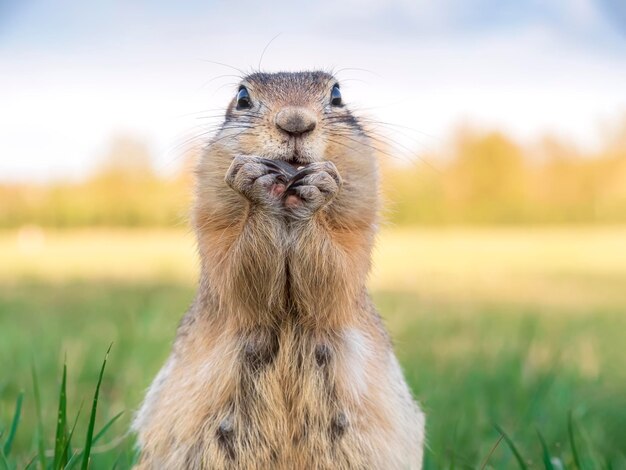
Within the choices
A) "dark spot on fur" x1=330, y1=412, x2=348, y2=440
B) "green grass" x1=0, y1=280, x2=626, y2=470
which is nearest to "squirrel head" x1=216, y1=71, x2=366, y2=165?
"dark spot on fur" x1=330, y1=412, x2=348, y2=440

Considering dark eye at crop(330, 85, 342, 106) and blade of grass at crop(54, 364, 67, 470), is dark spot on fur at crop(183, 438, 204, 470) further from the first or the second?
dark eye at crop(330, 85, 342, 106)

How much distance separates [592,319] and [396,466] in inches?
288

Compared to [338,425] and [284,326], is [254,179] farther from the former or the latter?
[338,425]

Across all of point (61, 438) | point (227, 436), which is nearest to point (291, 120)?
point (227, 436)

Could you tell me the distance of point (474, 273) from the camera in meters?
15.5

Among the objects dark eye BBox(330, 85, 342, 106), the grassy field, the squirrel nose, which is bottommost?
the grassy field

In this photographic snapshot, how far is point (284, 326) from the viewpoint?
304 cm

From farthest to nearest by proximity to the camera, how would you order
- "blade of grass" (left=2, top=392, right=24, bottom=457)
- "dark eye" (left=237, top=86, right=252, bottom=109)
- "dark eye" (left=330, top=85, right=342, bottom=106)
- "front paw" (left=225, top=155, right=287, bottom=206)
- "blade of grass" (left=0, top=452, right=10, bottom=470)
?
"dark eye" (left=330, top=85, right=342, bottom=106), "dark eye" (left=237, top=86, right=252, bottom=109), "blade of grass" (left=2, top=392, right=24, bottom=457), "blade of grass" (left=0, top=452, right=10, bottom=470), "front paw" (left=225, top=155, right=287, bottom=206)

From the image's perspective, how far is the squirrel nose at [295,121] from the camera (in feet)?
9.70

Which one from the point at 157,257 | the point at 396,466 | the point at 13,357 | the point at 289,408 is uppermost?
the point at 289,408

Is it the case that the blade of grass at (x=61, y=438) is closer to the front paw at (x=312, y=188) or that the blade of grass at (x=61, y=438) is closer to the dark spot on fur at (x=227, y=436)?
the dark spot on fur at (x=227, y=436)

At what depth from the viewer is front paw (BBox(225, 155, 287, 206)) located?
2.78 m

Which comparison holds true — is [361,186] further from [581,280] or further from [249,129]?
[581,280]

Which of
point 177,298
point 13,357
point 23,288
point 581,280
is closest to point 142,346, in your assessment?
point 13,357
